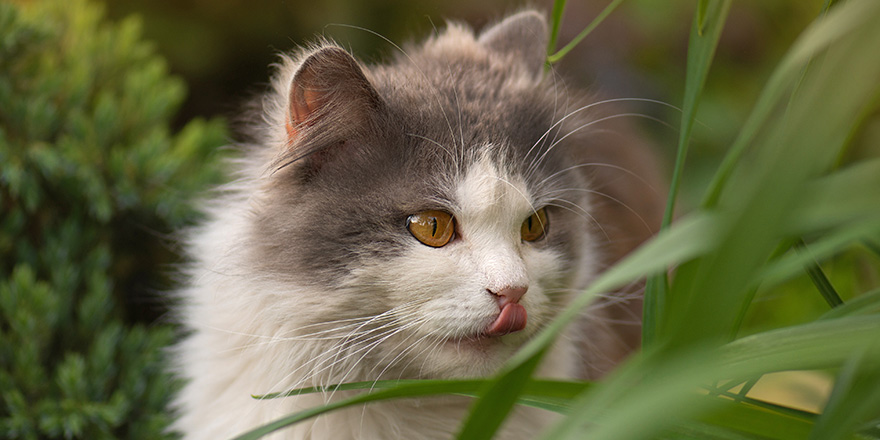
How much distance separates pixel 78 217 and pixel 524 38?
3.92 feet

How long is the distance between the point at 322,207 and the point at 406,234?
0.56ft

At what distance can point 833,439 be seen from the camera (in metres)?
0.59

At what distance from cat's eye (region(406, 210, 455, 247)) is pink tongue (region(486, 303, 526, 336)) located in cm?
17

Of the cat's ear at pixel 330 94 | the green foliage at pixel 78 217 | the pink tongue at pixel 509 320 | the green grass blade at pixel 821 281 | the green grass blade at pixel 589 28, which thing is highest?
the green grass blade at pixel 589 28

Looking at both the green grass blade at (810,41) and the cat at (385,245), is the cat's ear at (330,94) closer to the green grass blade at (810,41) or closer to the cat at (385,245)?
the cat at (385,245)

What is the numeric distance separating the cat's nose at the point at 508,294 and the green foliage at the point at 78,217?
1.00 metres

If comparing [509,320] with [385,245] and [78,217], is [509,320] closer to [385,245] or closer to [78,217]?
[385,245]

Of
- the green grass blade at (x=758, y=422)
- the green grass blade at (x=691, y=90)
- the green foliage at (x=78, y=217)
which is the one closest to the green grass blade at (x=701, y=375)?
the green grass blade at (x=758, y=422)

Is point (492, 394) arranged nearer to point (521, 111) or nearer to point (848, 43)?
point (848, 43)

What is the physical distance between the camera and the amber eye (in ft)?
4.24

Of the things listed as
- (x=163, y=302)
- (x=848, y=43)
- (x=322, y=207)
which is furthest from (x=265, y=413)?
(x=848, y=43)

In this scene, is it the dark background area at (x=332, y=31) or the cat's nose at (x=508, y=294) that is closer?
the cat's nose at (x=508, y=294)

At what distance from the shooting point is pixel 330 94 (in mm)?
1209

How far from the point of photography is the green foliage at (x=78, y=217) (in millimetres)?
1526
